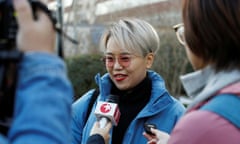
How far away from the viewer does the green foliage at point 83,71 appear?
445 inches

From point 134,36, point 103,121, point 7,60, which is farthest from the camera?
point 134,36

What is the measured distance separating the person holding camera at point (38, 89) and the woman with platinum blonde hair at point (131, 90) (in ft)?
6.19

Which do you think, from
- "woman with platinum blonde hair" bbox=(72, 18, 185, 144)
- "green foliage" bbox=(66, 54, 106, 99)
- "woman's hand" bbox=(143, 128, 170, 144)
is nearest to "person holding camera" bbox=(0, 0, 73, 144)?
"woman's hand" bbox=(143, 128, 170, 144)

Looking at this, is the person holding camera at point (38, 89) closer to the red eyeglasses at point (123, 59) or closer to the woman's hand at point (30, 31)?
the woman's hand at point (30, 31)

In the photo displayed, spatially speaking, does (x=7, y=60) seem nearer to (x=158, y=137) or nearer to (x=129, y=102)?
(x=158, y=137)

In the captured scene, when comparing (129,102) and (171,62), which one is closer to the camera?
(129,102)

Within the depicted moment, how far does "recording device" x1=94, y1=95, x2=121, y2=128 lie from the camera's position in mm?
3035

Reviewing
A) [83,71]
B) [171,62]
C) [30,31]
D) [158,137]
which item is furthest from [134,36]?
[171,62]

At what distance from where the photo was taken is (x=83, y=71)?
11602 mm

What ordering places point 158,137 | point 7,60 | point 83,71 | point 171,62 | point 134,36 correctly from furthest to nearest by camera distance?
point 171,62 < point 83,71 < point 134,36 < point 158,137 < point 7,60

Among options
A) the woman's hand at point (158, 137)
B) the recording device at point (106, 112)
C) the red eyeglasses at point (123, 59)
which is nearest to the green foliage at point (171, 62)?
the red eyeglasses at point (123, 59)

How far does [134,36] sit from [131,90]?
335 mm

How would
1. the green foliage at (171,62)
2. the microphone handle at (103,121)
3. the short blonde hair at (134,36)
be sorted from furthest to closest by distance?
the green foliage at (171,62), the short blonde hair at (134,36), the microphone handle at (103,121)

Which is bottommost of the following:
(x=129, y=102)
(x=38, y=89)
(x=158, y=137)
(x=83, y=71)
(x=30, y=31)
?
(x=83, y=71)
